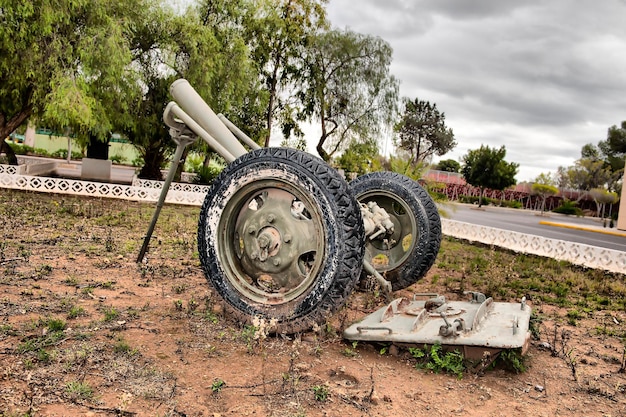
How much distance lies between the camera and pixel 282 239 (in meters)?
4.30

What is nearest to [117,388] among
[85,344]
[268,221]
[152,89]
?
[85,344]

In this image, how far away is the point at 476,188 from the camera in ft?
174

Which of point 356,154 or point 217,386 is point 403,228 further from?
point 356,154

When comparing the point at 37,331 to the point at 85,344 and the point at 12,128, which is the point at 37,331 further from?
the point at 12,128

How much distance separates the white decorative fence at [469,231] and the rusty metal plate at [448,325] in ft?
19.9

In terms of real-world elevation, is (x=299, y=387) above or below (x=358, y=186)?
below

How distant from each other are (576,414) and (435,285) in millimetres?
4020

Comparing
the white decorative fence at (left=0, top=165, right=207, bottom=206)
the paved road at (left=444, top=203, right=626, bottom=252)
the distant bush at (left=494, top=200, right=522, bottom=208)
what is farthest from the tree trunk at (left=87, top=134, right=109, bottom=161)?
the distant bush at (left=494, top=200, right=522, bottom=208)

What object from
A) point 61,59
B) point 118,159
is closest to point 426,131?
point 118,159

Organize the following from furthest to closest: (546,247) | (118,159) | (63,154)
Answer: (63,154)
(118,159)
(546,247)

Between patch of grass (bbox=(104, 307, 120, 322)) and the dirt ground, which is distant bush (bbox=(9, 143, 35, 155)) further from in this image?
patch of grass (bbox=(104, 307, 120, 322))

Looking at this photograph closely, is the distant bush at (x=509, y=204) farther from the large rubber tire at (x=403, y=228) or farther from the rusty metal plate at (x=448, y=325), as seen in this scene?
the rusty metal plate at (x=448, y=325)

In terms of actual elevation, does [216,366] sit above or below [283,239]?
below

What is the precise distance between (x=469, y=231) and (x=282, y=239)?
9.56m
